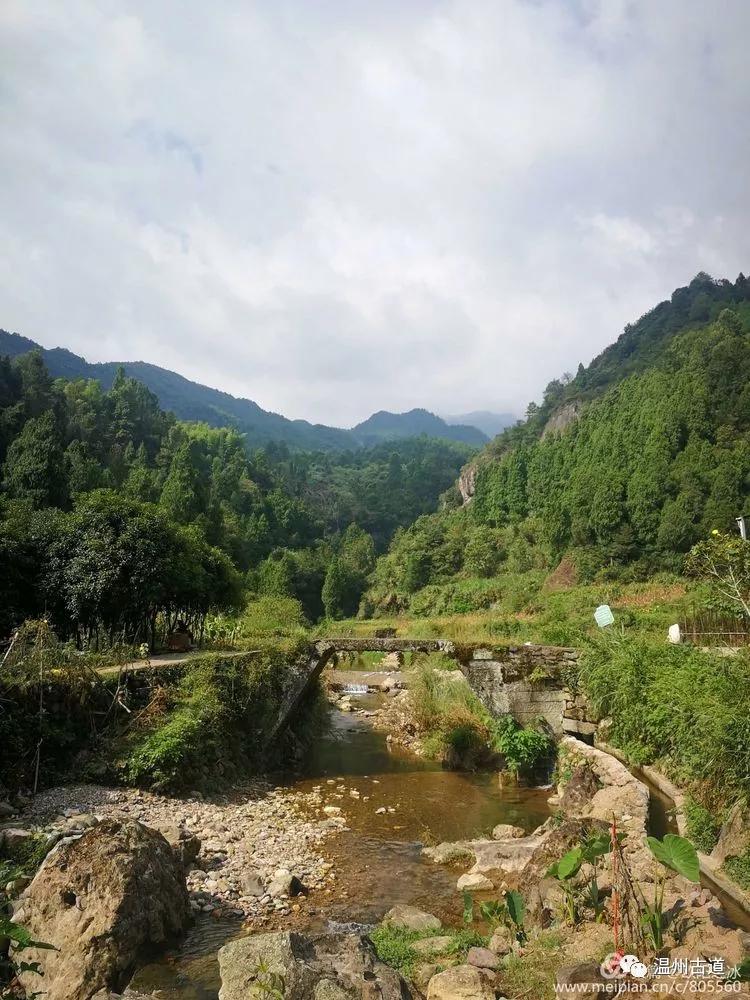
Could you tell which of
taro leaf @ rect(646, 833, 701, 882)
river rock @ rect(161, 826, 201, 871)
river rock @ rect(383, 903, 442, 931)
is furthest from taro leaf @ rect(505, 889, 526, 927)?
river rock @ rect(161, 826, 201, 871)

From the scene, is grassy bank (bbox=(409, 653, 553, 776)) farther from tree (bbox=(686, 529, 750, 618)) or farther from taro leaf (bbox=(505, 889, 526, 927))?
taro leaf (bbox=(505, 889, 526, 927))

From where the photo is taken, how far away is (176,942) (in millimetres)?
8656

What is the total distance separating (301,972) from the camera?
20.7ft

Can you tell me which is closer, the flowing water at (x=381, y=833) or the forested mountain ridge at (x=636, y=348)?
the flowing water at (x=381, y=833)

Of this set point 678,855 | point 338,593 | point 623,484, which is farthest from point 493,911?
point 338,593

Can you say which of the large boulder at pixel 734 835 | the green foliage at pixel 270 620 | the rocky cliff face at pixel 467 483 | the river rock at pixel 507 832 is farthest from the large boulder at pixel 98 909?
the rocky cliff face at pixel 467 483

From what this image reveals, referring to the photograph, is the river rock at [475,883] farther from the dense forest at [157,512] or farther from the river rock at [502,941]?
the dense forest at [157,512]

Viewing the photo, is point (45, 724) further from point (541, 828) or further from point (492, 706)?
point (492, 706)

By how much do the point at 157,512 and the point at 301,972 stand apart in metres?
17.5

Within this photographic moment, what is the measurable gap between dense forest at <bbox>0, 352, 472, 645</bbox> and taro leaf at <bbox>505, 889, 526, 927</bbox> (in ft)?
46.7

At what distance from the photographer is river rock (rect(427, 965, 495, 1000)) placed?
6.82 m

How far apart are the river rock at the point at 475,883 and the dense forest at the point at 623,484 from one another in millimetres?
34104

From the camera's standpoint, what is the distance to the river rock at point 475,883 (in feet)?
35.2

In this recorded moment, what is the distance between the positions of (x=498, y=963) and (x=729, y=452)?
4787 cm
